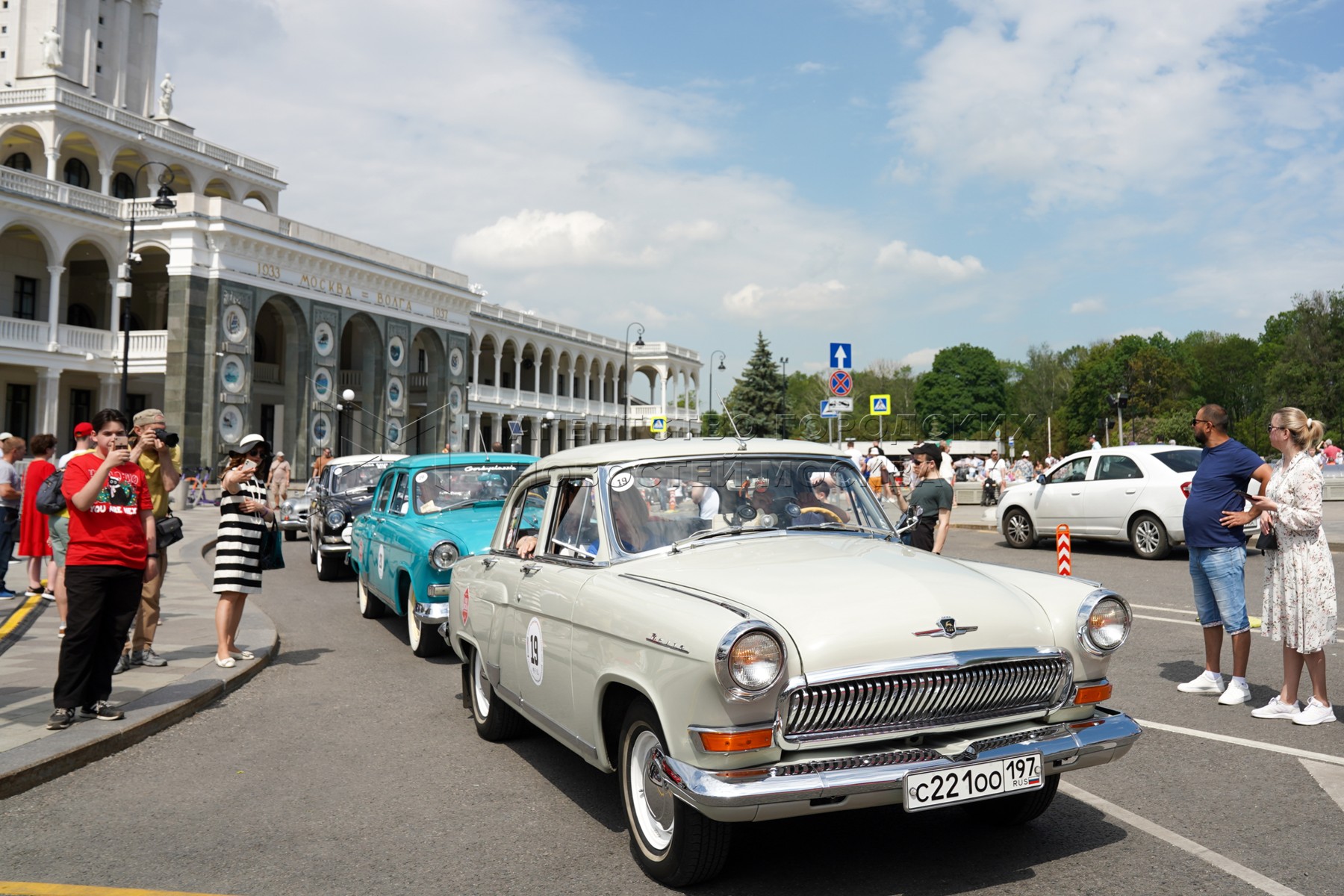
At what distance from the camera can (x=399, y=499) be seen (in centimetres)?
1045

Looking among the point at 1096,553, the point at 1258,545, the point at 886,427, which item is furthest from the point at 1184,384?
the point at 1258,545

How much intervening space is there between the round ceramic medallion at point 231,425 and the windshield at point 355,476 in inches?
1104

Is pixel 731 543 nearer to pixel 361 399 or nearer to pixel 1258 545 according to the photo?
pixel 1258 545

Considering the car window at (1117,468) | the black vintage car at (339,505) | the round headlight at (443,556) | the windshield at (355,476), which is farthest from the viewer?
the car window at (1117,468)

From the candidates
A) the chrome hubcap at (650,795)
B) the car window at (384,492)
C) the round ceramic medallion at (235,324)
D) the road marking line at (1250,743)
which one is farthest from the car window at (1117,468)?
the round ceramic medallion at (235,324)

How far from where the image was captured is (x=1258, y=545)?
642cm

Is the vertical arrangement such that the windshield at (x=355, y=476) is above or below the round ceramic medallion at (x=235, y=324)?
below

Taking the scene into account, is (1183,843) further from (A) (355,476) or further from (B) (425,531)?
(A) (355,476)

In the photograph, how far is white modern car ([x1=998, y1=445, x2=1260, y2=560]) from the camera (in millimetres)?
15844

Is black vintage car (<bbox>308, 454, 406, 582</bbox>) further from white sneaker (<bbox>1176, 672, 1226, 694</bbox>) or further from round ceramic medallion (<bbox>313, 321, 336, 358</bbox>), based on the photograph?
round ceramic medallion (<bbox>313, 321, 336, 358</bbox>)

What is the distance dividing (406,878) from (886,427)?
389 ft

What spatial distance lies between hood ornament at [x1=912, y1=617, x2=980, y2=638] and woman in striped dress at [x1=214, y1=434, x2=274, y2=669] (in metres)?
5.92

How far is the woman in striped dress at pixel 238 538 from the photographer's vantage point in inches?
316

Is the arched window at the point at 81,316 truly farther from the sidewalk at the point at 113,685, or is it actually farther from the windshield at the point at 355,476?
the sidewalk at the point at 113,685
